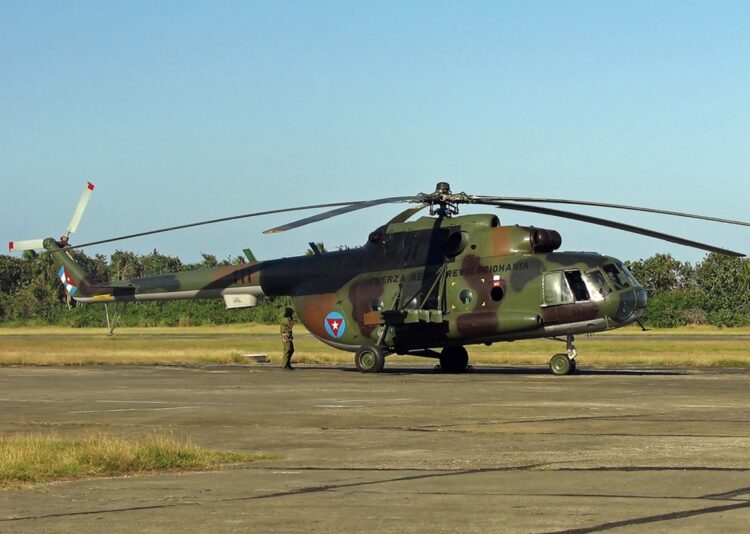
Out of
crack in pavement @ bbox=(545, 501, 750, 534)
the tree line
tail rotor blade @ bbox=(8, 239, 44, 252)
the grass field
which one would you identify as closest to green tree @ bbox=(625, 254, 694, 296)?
the tree line

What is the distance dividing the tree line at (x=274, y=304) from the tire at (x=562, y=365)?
46.4m

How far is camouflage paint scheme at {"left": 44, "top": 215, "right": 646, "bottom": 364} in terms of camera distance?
29.9m

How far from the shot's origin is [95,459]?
519 inches

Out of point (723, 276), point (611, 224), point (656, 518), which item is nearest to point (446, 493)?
point (656, 518)

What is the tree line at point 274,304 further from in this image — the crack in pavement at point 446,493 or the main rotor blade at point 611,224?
the crack in pavement at point 446,493

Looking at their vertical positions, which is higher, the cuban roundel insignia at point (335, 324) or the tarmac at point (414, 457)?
the cuban roundel insignia at point (335, 324)

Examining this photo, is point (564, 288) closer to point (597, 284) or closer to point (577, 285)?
point (577, 285)

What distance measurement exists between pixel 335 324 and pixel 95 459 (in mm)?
20919

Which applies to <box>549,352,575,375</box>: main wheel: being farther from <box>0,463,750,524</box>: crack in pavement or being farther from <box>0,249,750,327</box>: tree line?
<box>0,249,750,327</box>: tree line

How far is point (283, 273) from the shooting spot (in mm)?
35250

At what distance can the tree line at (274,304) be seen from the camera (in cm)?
8838

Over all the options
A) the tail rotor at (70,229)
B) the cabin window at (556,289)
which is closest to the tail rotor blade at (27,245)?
the tail rotor at (70,229)

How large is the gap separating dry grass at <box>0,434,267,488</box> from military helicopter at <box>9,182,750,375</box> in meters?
13.6

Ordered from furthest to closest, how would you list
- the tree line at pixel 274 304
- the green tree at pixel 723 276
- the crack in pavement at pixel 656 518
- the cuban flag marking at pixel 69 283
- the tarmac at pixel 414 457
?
1. the green tree at pixel 723 276
2. the tree line at pixel 274 304
3. the cuban flag marking at pixel 69 283
4. the tarmac at pixel 414 457
5. the crack in pavement at pixel 656 518
